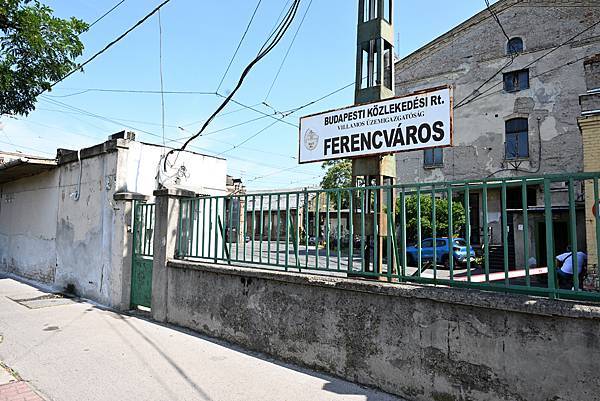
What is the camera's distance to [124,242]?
26.3 feet

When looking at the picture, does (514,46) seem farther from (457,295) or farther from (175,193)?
(457,295)

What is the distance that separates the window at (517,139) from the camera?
19.8 meters

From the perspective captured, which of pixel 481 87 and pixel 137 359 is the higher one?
pixel 481 87

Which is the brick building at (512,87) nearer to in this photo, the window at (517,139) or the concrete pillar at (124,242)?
the window at (517,139)

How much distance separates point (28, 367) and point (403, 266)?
469 centimetres

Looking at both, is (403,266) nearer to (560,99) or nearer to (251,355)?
(251,355)

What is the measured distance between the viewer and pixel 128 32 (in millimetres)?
8109

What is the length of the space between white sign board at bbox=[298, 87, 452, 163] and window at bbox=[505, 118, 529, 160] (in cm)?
1787

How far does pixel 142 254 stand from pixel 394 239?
18.3 feet

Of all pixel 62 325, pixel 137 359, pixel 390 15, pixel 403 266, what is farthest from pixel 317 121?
pixel 62 325

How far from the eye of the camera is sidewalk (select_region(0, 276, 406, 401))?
405 centimetres

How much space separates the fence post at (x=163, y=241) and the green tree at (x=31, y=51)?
3.77 m

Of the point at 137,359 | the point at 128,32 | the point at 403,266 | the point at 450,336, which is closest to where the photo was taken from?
the point at 450,336

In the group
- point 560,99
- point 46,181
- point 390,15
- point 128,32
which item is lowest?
point 46,181
